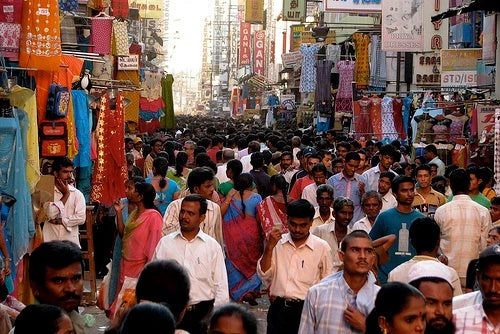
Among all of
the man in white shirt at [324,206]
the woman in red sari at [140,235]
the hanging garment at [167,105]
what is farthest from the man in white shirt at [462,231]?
the hanging garment at [167,105]

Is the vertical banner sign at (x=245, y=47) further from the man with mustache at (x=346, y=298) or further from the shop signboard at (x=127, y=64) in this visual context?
the man with mustache at (x=346, y=298)

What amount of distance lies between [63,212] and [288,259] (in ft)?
12.2

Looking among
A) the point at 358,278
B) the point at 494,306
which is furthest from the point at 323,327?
the point at 494,306

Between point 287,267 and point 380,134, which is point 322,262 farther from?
point 380,134

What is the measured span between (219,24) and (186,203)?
161028 millimetres

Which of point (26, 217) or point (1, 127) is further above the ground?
point (1, 127)

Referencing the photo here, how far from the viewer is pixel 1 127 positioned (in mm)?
9547

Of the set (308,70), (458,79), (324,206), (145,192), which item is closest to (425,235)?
(145,192)

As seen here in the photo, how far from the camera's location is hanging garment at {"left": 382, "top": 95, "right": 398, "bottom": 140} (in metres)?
25.8

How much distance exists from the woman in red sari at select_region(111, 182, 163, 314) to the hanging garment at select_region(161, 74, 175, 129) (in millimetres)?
29899

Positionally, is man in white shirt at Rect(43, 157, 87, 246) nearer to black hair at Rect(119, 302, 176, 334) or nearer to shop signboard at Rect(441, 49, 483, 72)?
black hair at Rect(119, 302, 176, 334)

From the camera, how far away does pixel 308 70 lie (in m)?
39.9

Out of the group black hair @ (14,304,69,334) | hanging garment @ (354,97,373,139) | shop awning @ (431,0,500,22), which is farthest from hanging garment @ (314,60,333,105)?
black hair @ (14,304,69,334)

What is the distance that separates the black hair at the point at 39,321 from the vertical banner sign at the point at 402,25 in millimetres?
20081
